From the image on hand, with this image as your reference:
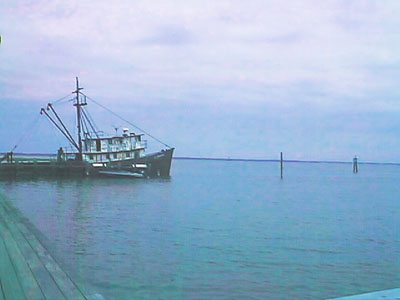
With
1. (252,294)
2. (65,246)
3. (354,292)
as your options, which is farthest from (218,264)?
(65,246)

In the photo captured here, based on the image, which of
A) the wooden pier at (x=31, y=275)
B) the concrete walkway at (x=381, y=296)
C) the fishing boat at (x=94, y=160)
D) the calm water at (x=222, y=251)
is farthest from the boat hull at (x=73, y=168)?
the concrete walkway at (x=381, y=296)

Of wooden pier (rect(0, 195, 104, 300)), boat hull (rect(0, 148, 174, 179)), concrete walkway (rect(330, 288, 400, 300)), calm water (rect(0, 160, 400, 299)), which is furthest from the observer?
boat hull (rect(0, 148, 174, 179))

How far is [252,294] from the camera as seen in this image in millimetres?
9555

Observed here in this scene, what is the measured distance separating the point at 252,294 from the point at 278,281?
1.26 metres

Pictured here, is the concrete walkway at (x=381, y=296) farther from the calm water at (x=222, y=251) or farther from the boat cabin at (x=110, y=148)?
the boat cabin at (x=110, y=148)

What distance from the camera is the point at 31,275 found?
20.6 ft

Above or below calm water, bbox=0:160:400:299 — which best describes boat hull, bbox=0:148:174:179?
above

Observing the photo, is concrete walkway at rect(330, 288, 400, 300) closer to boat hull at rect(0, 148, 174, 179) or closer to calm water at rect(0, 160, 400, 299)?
calm water at rect(0, 160, 400, 299)

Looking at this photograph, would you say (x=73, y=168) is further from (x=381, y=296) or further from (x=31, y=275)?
(x=381, y=296)

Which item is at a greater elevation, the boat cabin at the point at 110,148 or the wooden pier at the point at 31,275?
the boat cabin at the point at 110,148

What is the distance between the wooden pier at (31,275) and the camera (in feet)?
17.9

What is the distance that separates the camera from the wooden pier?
545 centimetres

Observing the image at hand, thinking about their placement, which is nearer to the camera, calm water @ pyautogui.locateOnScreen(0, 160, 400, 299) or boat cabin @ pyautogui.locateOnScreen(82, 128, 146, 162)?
calm water @ pyautogui.locateOnScreen(0, 160, 400, 299)

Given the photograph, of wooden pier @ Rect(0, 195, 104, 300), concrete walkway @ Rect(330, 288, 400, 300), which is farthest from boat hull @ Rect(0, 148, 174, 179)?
concrete walkway @ Rect(330, 288, 400, 300)
